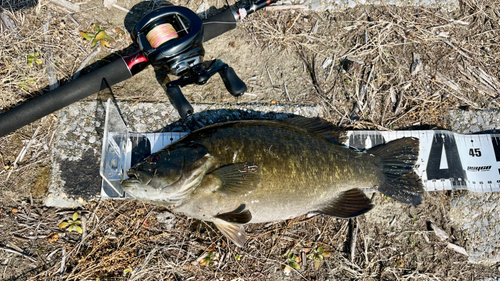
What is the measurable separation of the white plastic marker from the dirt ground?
20 centimetres

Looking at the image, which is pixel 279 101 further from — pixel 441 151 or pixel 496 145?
pixel 496 145

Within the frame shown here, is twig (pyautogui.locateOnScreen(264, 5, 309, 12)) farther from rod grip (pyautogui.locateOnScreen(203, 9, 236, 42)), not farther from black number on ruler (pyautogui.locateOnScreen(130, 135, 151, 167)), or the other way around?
black number on ruler (pyautogui.locateOnScreen(130, 135, 151, 167))

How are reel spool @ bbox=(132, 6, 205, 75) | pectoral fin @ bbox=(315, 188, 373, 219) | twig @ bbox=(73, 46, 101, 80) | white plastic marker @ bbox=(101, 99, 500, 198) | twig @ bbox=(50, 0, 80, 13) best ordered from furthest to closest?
twig @ bbox=(50, 0, 80, 13) < twig @ bbox=(73, 46, 101, 80) < white plastic marker @ bbox=(101, 99, 500, 198) < pectoral fin @ bbox=(315, 188, 373, 219) < reel spool @ bbox=(132, 6, 205, 75)

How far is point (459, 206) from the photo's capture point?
14.1ft

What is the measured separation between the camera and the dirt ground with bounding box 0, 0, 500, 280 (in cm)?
374

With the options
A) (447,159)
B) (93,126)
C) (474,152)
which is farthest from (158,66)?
(474,152)

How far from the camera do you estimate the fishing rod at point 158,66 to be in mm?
3447

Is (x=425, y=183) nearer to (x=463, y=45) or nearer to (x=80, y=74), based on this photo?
(x=463, y=45)

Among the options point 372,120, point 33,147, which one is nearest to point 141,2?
point 33,147

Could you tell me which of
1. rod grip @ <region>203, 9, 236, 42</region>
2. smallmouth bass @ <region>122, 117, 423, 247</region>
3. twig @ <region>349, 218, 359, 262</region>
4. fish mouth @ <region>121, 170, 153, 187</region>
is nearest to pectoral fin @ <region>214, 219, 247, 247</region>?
smallmouth bass @ <region>122, 117, 423, 247</region>

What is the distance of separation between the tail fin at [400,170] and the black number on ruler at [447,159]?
503 millimetres

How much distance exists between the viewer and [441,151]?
14.1ft

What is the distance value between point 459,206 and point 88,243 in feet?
16.4

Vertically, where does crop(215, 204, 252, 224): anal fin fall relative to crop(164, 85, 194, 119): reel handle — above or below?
below
